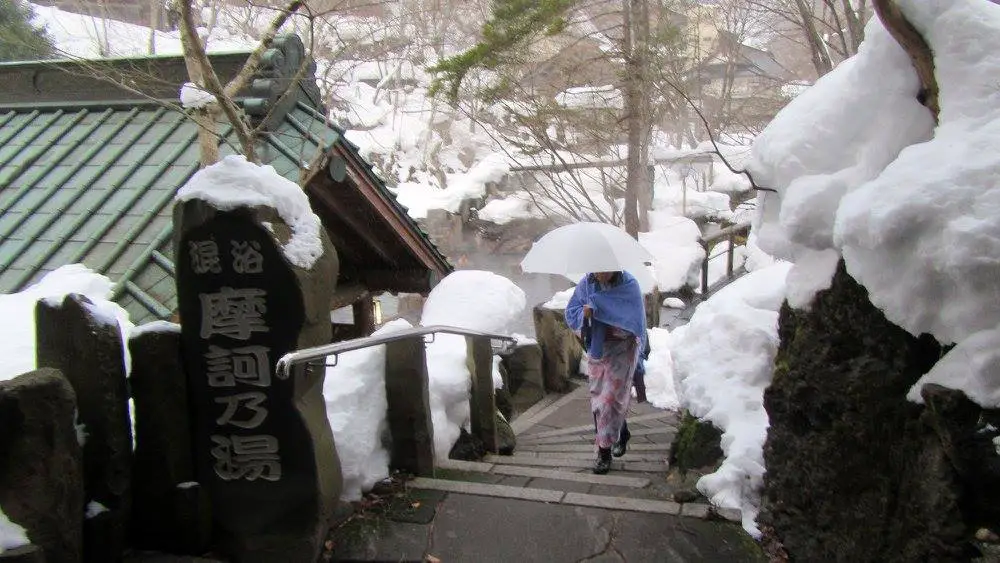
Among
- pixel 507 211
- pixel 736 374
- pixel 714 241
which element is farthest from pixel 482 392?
pixel 507 211

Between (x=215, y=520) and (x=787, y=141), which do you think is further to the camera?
(x=215, y=520)

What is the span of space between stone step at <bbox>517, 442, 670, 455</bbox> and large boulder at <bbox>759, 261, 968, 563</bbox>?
3.38 metres

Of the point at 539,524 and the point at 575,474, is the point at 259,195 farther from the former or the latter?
the point at 575,474

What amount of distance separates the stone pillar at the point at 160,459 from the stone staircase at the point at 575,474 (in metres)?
1.43

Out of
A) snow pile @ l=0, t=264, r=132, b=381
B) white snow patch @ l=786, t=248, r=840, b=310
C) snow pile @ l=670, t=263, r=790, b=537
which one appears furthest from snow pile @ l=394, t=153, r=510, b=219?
white snow patch @ l=786, t=248, r=840, b=310

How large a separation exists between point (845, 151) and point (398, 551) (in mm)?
3006

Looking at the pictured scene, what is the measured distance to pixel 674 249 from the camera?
79.4 ft

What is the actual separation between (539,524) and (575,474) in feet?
4.28

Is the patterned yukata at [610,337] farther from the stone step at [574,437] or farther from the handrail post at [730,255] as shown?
the handrail post at [730,255]

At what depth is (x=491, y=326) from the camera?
768 centimetres

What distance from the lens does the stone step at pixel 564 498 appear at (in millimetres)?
4117

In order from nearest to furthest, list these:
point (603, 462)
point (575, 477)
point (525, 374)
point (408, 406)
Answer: point (408, 406) → point (575, 477) → point (603, 462) → point (525, 374)

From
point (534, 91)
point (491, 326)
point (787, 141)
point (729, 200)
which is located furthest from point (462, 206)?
point (787, 141)

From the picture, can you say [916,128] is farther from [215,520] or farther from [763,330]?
[215,520]
